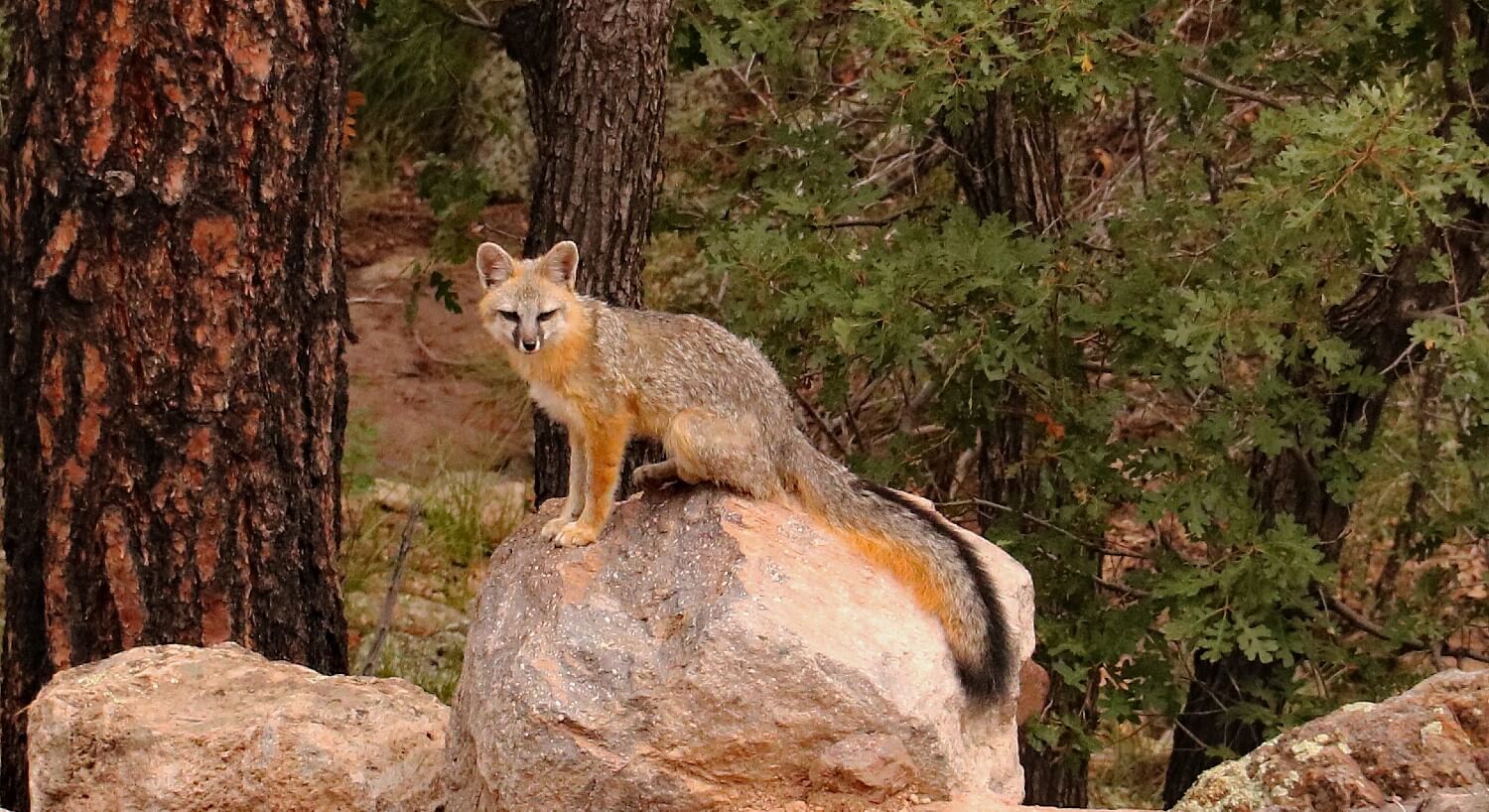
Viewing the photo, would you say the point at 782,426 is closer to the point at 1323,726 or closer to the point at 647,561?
the point at 647,561

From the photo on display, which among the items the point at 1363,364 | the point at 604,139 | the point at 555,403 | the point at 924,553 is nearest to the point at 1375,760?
the point at 924,553

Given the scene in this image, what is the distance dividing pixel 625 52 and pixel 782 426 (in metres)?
2.28

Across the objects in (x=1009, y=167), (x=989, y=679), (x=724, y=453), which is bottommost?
(x=989, y=679)

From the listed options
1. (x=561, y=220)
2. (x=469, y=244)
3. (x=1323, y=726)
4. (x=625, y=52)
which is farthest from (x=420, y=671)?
(x=1323, y=726)

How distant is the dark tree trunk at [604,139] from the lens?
707 cm

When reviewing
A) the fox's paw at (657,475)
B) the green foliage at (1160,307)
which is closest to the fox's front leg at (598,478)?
the fox's paw at (657,475)

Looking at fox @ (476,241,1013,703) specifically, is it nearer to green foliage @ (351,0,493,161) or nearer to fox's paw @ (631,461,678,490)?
fox's paw @ (631,461,678,490)

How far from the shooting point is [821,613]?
4.55 meters

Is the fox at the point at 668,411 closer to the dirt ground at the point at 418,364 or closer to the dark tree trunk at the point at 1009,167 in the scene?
the dark tree trunk at the point at 1009,167

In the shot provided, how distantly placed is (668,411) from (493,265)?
2.88 feet

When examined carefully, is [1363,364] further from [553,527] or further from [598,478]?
→ [553,527]

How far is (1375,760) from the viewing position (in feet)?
13.3

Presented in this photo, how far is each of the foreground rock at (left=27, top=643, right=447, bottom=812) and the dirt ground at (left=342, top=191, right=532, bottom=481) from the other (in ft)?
20.9

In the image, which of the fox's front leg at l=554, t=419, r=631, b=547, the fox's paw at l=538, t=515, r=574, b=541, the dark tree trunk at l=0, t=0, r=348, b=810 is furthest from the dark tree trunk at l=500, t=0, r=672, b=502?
the fox's paw at l=538, t=515, r=574, b=541
